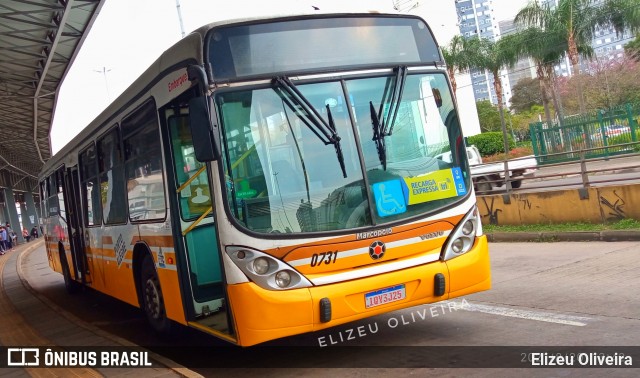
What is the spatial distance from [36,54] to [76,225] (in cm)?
1008

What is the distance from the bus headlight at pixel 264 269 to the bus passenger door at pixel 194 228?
41.3 inches

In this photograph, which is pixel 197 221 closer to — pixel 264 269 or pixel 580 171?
pixel 264 269

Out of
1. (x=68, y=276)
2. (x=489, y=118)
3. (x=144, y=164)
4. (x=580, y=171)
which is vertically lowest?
(x=68, y=276)

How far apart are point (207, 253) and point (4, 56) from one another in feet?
55.8

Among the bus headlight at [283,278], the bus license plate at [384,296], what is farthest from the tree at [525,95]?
the bus headlight at [283,278]

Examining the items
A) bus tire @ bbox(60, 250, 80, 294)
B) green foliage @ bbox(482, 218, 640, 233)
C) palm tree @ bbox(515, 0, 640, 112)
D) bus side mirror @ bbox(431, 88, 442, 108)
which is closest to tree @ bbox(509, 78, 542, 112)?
palm tree @ bbox(515, 0, 640, 112)

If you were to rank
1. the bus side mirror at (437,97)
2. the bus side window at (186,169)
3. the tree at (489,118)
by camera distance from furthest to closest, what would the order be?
the tree at (489,118) → the bus side window at (186,169) → the bus side mirror at (437,97)

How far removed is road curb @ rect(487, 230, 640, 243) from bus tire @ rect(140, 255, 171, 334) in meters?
7.49

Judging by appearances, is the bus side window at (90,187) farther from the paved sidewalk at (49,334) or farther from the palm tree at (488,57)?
the palm tree at (488,57)

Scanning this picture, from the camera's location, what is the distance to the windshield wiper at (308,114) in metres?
5.61

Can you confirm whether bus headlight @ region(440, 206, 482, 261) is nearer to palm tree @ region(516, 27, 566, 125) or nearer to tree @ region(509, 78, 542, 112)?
palm tree @ region(516, 27, 566, 125)

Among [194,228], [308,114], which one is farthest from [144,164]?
[308,114]

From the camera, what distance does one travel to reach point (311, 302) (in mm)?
5348

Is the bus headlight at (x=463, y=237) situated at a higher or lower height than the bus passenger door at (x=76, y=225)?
lower
